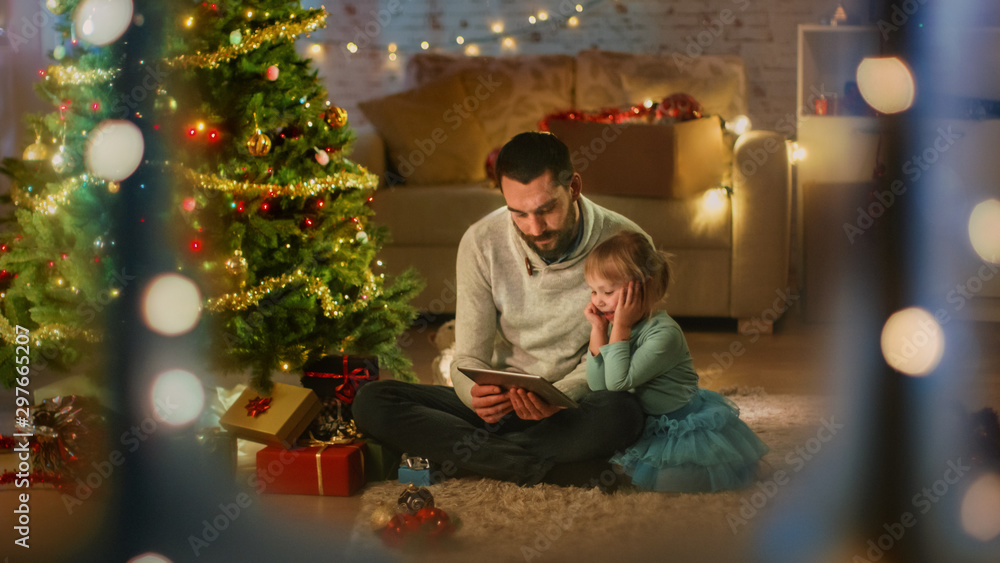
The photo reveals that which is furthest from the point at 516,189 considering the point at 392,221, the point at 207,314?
the point at 392,221

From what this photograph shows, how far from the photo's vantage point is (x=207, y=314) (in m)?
1.76

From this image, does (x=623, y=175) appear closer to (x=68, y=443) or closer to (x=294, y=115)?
(x=294, y=115)

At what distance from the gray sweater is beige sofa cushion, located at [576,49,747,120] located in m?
1.91

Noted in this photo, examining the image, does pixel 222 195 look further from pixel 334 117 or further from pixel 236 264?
pixel 334 117

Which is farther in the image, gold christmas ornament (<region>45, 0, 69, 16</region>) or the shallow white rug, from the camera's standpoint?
gold christmas ornament (<region>45, 0, 69, 16</region>)

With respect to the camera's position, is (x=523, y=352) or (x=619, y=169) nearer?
(x=523, y=352)

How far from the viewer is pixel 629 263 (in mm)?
1462

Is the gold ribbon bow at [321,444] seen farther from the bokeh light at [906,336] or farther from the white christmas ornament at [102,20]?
the bokeh light at [906,336]

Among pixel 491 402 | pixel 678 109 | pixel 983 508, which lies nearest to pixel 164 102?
pixel 491 402

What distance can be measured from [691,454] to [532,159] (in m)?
0.57

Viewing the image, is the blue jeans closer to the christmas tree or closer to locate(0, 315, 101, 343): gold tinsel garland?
the christmas tree

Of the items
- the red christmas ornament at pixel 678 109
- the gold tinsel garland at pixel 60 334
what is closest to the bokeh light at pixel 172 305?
the gold tinsel garland at pixel 60 334

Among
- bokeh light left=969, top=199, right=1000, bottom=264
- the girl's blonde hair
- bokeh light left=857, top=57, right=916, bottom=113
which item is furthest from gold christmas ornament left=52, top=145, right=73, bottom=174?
bokeh light left=969, top=199, right=1000, bottom=264

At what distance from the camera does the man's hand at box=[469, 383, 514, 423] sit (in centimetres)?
147
